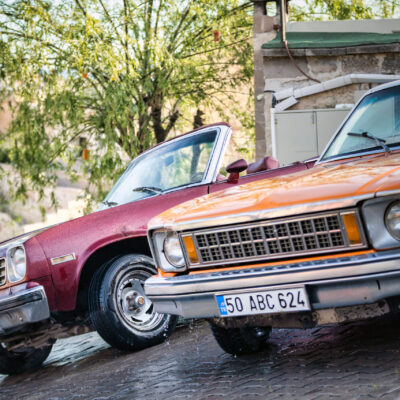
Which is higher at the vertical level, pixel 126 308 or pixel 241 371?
pixel 126 308

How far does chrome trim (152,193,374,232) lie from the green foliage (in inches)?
602

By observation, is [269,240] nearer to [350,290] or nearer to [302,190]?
[302,190]

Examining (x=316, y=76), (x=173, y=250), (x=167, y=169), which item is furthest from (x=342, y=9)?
(x=173, y=250)

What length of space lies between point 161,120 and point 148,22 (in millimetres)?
3348

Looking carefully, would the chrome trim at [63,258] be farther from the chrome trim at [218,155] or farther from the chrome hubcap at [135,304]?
the chrome trim at [218,155]

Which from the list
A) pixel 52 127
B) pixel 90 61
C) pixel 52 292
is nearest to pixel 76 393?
pixel 52 292

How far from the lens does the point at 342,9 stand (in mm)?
18516

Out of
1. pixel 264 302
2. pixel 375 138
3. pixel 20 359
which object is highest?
pixel 375 138

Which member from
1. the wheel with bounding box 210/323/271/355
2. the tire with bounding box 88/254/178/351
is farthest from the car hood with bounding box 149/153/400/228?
the tire with bounding box 88/254/178/351

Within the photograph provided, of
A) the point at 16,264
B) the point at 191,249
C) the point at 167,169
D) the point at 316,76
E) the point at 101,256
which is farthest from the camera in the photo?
the point at 316,76

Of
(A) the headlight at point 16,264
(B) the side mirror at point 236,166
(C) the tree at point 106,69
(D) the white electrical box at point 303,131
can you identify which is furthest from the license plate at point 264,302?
(C) the tree at point 106,69

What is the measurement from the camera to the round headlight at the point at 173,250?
4.49 metres

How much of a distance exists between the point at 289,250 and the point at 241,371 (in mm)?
1121

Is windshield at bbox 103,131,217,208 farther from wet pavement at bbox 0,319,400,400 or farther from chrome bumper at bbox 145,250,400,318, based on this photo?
chrome bumper at bbox 145,250,400,318
